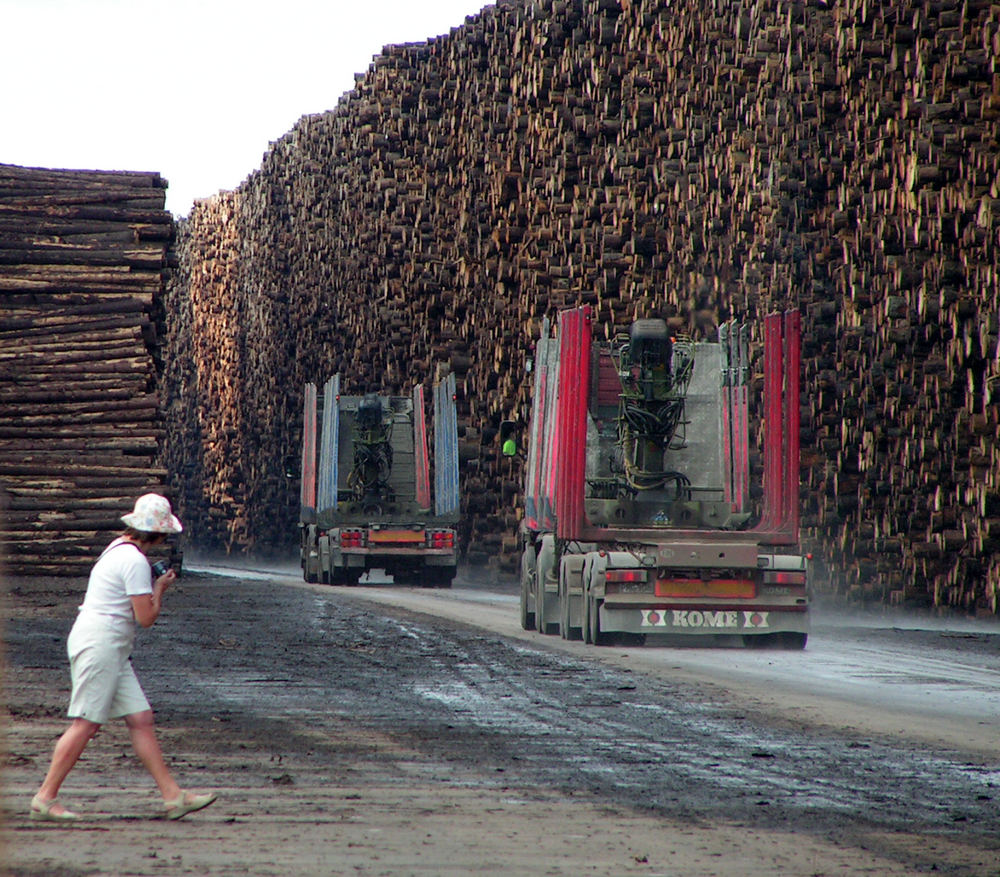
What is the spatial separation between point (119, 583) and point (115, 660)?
0.32 meters

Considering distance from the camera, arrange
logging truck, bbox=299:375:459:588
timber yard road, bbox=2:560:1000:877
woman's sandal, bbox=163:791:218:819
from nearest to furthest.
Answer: timber yard road, bbox=2:560:1000:877, woman's sandal, bbox=163:791:218:819, logging truck, bbox=299:375:459:588

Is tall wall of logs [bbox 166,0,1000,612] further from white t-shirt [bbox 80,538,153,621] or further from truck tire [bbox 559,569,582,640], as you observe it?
white t-shirt [bbox 80,538,153,621]

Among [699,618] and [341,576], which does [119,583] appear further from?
[341,576]

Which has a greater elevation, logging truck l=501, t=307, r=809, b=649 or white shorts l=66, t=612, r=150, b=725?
logging truck l=501, t=307, r=809, b=649

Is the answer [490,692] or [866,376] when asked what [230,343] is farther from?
[490,692]

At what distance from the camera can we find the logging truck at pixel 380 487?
30.7 meters

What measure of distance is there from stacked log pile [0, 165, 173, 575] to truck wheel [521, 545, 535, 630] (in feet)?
28.9

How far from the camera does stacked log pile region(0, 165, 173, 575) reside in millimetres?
26516

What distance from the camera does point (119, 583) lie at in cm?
723

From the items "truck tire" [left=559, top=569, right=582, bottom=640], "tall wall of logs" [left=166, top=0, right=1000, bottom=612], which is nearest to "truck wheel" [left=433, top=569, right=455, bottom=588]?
"tall wall of logs" [left=166, top=0, right=1000, bottom=612]

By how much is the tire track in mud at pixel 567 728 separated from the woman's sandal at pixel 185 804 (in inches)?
71.7

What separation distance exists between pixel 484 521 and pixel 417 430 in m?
3.72

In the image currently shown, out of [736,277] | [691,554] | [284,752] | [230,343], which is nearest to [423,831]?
[284,752]

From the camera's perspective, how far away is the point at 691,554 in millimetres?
16656
